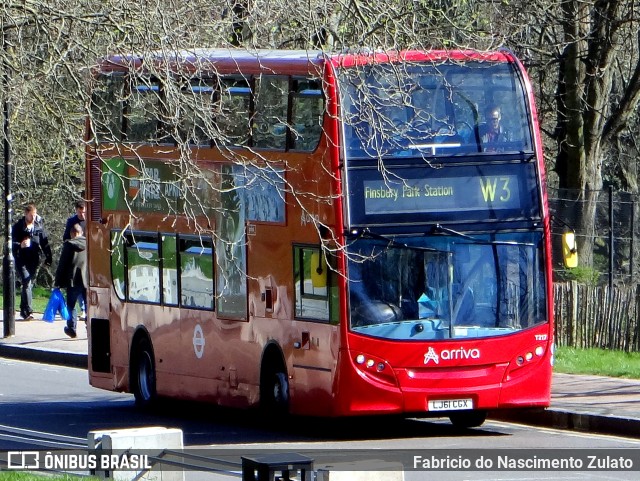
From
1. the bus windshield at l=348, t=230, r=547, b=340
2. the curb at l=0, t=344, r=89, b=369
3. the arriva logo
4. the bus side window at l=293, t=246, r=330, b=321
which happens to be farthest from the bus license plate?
the curb at l=0, t=344, r=89, b=369

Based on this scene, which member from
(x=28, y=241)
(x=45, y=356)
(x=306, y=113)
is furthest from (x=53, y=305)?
(x=306, y=113)

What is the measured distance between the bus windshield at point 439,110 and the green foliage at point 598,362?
453cm

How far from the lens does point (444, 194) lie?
44.7 ft

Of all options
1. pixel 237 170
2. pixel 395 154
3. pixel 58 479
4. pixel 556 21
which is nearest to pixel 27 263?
pixel 556 21

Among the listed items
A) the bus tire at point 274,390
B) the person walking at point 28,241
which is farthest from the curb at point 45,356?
the bus tire at point 274,390

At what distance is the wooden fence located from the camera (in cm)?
2022

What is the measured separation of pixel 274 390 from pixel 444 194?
2774mm

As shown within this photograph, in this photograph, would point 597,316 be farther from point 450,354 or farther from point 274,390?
point 450,354

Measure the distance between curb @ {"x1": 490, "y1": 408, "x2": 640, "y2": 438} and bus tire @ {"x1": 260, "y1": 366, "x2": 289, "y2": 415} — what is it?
2534 millimetres

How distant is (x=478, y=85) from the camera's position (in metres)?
13.8

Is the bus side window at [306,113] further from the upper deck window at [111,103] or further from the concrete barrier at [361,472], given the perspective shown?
the concrete barrier at [361,472]

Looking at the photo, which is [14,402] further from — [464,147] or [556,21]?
[556,21]

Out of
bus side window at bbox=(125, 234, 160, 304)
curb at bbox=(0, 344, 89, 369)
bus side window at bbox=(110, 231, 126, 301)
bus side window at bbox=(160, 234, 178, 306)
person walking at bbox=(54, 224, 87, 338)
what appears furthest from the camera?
person walking at bbox=(54, 224, 87, 338)

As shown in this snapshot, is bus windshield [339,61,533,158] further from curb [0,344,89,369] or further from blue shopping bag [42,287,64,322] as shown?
blue shopping bag [42,287,64,322]
